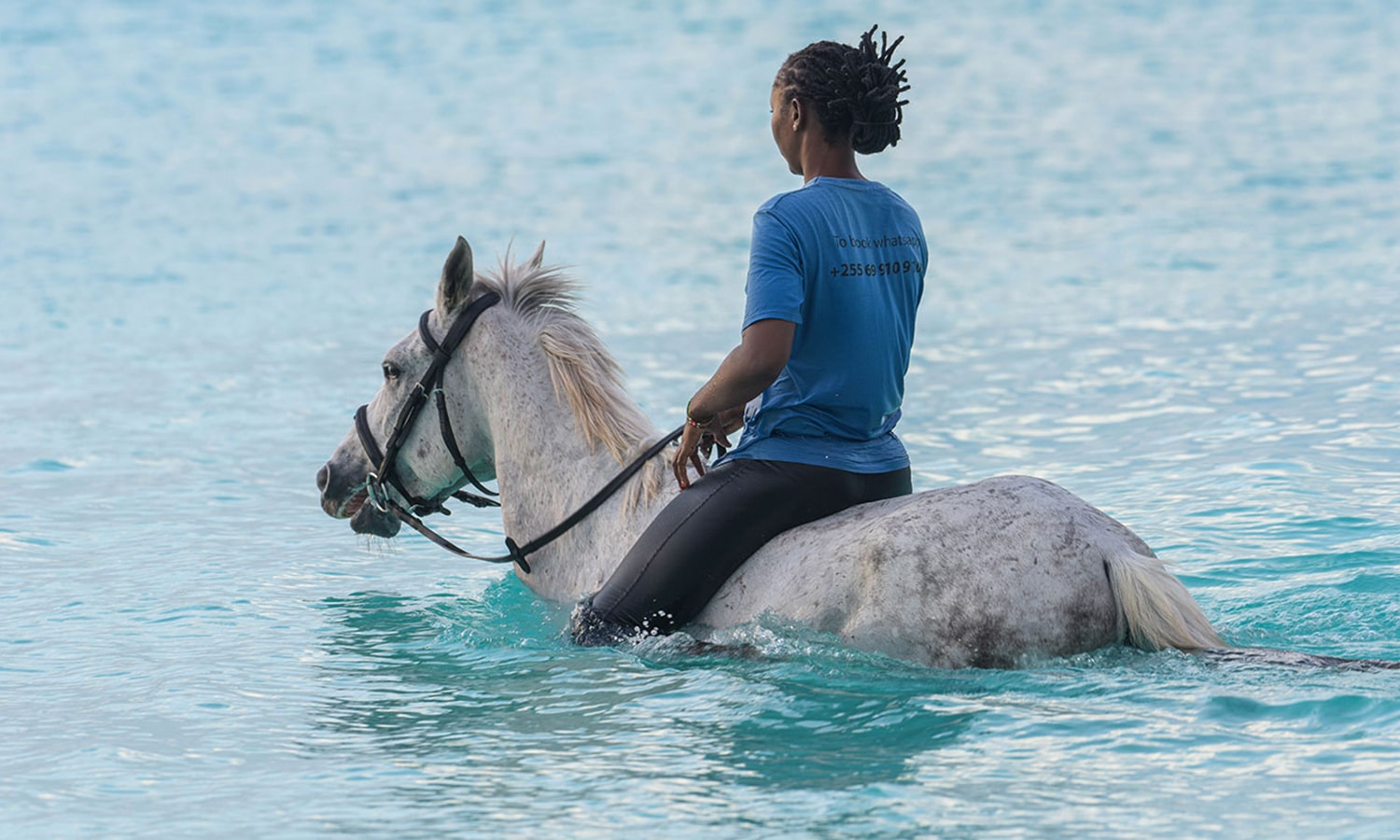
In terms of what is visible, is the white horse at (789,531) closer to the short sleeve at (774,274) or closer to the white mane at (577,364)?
the white mane at (577,364)

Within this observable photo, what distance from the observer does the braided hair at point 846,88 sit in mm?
4871

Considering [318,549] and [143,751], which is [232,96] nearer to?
[318,549]

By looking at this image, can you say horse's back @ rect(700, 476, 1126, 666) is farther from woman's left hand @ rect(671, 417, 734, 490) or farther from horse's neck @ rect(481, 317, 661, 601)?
horse's neck @ rect(481, 317, 661, 601)

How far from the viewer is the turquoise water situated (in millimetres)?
4711

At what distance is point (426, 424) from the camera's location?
241 inches

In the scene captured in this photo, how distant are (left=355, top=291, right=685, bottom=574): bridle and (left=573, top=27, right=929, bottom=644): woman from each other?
484mm

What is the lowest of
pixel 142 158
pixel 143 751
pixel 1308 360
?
pixel 143 751

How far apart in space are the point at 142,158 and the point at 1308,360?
654 inches

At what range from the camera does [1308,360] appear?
1165 centimetres

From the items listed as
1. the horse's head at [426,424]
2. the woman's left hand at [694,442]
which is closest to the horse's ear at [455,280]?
the horse's head at [426,424]

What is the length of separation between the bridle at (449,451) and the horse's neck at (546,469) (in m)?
0.05

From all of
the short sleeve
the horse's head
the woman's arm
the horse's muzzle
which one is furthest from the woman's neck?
the horse's muzzle

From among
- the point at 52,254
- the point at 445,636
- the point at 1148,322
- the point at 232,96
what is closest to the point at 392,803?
the point at 445,636

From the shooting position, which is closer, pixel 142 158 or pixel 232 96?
pixel 142 158
